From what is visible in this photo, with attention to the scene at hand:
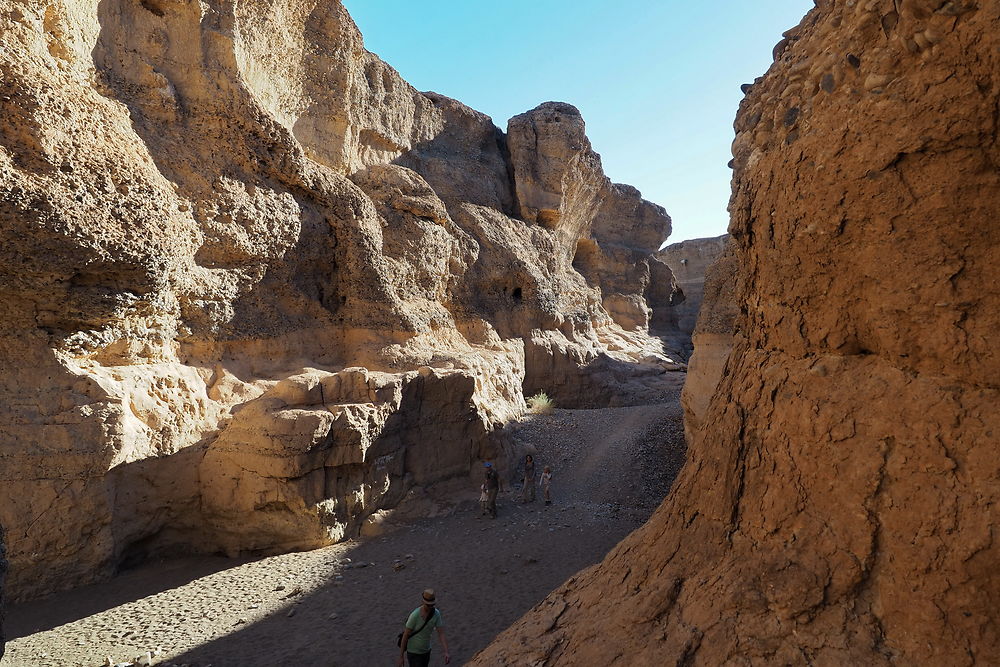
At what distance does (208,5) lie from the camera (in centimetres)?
934

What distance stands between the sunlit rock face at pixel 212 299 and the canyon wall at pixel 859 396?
231 inches

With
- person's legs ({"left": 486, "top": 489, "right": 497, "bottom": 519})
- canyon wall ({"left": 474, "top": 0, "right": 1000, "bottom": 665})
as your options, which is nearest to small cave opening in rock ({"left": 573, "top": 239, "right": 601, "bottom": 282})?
person's legs ({"left": 486, "top": 489, "right": 497, "bottom": 519})

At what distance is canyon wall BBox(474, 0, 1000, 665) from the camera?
1962 millimetres

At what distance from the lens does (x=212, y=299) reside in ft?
27.9

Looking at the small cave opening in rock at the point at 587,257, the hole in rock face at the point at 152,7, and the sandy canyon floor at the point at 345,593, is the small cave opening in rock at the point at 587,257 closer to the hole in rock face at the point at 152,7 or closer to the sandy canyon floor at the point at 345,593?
the sandy canyon floor at the point at 345,593

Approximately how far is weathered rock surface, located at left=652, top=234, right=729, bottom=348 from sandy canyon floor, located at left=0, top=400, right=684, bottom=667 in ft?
80.9

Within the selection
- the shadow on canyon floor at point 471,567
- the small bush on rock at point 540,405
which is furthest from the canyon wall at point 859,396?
the small bush on rock at point 540,405

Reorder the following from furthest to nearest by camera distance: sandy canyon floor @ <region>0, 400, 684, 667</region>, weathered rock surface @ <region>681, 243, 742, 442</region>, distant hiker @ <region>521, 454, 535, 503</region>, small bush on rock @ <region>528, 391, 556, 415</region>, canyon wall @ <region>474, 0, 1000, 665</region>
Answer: small bush on rock @ <region>528, 391, 556, 415</region>
distant hiker @ <region>521, 454, 535, 503</region>
weathered rock surface @ <region>681, 243, 742, 442</region>
sandy canyon floor @ <region>0, 400, 684, 667</region>
canyon wall @ <region>474, 0, 1000, 665</region>

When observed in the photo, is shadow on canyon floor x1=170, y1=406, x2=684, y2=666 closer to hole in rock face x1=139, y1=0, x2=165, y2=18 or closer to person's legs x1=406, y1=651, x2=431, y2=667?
person's legs x1=406, y1=651, x2=431, y2=667

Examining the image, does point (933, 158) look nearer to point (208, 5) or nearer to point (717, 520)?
point (717, 520)

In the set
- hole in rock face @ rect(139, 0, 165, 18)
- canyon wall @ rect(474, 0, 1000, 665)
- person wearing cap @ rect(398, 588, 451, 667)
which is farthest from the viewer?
hole in rock face @ rect(139, 0, 165, 18)

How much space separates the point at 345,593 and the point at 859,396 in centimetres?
645

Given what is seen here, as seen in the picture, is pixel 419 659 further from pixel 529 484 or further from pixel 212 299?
pixel 212 299

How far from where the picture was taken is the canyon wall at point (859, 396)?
6.44 feet
